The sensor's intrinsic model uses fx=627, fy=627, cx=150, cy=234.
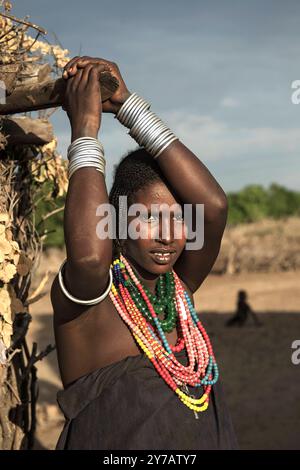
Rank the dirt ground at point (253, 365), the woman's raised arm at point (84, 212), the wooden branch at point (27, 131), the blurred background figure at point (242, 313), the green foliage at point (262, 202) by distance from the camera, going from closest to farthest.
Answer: the woman's raised arm at point (84, 212)
the wooden branch at point (27, 131)
the dirt ground at point (253, 365)
the blurred background figure at point (242, 313)
the green foliage at point (262, 202)

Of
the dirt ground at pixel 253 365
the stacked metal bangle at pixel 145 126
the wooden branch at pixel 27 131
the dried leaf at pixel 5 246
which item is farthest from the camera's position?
the dirt ground at pixel 253 365

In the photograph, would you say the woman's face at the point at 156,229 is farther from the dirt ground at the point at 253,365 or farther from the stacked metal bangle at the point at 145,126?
the dirt ground at the point at 253,365

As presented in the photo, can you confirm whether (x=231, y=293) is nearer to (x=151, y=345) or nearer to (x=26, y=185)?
(x=26, y=185)

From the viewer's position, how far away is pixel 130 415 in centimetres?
195

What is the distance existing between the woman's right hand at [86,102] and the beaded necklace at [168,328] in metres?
0.49

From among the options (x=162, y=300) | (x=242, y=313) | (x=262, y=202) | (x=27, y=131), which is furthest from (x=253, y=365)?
(x=262, y=202)

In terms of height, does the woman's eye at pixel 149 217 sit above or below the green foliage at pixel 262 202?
below

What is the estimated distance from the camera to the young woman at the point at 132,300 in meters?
1.91

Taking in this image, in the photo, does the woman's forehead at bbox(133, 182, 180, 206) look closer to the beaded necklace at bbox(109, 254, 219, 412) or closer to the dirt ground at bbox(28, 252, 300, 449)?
the beaded necklace at bbox(109, 254, 219, 412)

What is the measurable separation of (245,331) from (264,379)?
11.9ft

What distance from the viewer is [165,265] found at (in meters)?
2.14

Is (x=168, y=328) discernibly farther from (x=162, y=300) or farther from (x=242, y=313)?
(x=242, y=313)

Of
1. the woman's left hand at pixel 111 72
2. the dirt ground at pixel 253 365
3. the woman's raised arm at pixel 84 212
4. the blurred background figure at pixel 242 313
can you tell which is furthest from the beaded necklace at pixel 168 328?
the blurred background figure at pixel 242 313
